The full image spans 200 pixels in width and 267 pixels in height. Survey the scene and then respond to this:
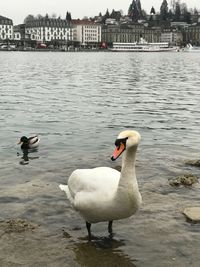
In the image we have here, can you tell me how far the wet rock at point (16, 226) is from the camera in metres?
8.84

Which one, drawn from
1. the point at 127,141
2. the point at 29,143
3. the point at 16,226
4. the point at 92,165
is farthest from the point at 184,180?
the point at 29,143

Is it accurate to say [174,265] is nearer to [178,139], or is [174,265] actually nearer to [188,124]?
[178,139]

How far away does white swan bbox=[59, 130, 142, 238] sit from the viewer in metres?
7.43

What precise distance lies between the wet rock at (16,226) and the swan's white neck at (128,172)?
2.39 meters

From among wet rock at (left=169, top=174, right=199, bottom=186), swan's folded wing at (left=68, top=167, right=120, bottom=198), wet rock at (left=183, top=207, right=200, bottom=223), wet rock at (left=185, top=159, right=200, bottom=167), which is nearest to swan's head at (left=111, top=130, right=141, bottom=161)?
swan's folded wing at (left=68, top=167, right=120, bottom=198)

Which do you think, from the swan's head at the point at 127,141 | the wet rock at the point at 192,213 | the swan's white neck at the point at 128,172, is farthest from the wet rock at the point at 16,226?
the wet rock at the point at 192,213

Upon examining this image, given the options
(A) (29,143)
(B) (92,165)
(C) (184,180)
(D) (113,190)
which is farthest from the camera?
(A) (29,143)

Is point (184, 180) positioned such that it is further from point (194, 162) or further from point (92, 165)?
point (92, 165)

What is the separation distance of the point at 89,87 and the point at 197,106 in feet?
42.6

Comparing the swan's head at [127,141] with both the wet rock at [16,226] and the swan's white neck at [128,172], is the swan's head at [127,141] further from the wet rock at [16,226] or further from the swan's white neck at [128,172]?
the wet rock at [16,226]

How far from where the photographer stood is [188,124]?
21438 mm

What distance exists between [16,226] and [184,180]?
4532mm

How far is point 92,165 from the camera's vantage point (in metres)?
14.0

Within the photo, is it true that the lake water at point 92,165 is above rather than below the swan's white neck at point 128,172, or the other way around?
below
